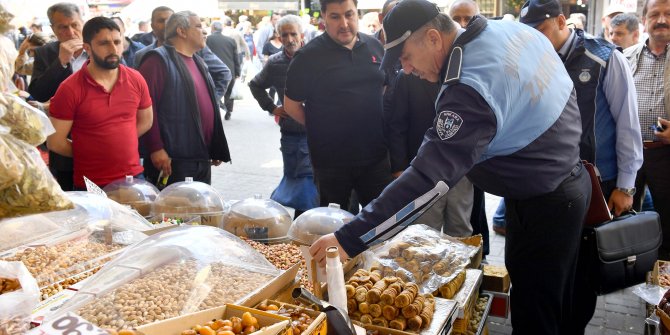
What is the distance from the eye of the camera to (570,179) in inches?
92.7

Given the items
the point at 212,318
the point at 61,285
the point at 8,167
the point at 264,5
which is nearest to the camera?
the point at 8,167

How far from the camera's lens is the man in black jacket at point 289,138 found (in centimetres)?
464

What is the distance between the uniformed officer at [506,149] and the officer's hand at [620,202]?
69 cm

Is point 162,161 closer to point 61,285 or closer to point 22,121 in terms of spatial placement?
point 61,285

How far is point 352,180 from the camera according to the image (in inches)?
151

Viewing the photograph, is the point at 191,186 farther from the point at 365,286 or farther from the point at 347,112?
the point at 365,286

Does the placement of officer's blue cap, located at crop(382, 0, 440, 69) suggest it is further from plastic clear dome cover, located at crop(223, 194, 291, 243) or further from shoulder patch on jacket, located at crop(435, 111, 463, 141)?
plastic clear dome cover, located at crop(223, 194, 291, 243)

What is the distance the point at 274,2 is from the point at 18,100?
19073 millimetres

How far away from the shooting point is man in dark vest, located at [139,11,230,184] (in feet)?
13.4

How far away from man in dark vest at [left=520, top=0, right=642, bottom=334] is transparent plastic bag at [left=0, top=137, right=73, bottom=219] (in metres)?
2.40

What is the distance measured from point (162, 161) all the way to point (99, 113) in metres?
0.67

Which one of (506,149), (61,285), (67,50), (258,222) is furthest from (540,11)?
(67,50)

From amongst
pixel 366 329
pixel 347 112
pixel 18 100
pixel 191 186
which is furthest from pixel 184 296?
pixel 347 112

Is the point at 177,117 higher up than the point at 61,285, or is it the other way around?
the point at 177,117
